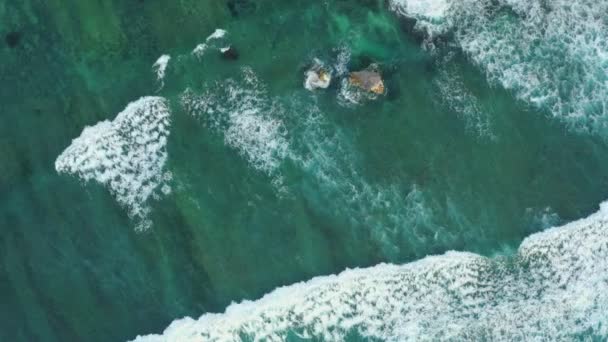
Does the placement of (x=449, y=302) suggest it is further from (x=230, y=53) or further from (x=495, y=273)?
(x=230, y=53)

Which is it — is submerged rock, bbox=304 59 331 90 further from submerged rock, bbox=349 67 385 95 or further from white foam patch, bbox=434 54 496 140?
white foam patch, bbox=434 54 496 140

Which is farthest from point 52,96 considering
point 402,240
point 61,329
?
point 402,240

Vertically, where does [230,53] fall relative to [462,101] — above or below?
above

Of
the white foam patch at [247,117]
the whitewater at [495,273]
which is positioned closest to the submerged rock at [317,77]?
the white foam patch at [247,117]

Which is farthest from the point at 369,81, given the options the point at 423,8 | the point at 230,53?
the point at 230,53

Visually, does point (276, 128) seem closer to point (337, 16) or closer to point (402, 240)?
point (337, 16)

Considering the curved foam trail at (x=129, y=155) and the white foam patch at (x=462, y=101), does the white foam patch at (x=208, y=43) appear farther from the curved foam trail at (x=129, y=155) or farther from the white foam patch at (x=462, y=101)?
the white foam patch at (x=462, y=101)
